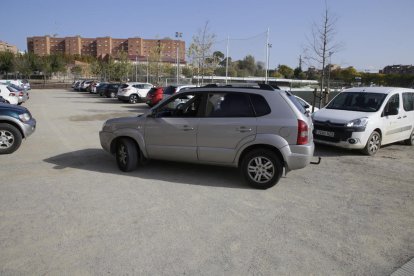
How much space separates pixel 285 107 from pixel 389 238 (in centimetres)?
247

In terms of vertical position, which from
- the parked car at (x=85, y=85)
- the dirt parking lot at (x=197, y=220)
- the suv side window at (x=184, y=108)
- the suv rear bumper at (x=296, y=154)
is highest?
the parked car at (x=85, y=85)

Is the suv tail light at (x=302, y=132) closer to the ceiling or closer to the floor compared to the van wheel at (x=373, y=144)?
closer to the ceiling

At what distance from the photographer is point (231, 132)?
5.84m

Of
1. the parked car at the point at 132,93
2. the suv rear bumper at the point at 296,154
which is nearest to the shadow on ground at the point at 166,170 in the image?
the suv rear bumper at the point at 296,154

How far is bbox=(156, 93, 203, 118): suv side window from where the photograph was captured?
624 cm

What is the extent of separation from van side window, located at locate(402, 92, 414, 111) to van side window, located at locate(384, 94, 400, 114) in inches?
14.6

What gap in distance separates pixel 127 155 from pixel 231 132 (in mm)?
2126

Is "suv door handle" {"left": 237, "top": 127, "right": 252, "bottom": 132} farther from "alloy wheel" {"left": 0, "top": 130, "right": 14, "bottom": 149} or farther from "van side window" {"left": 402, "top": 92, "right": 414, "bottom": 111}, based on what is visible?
"van side window" {"left": 402, "top": 92, "right": 414, "bottom": 111}

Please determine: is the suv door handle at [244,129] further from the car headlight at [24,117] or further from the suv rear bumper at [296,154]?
the car headlight at [24,117]

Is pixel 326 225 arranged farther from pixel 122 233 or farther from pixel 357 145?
pixel 357 145

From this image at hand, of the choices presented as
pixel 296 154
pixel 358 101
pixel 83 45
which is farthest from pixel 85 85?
pixel 83 45

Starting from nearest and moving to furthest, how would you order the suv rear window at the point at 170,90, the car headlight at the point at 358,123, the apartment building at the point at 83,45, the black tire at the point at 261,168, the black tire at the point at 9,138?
the black tire at the point at 261,168
the black tire at the point at 9,138
the car headlight at the point at 358,123
the suv rear window at the point at 170,90
the apartment building at the point at 83,45

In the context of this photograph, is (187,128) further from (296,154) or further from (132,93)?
(132,93)

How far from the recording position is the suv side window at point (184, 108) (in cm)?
624
